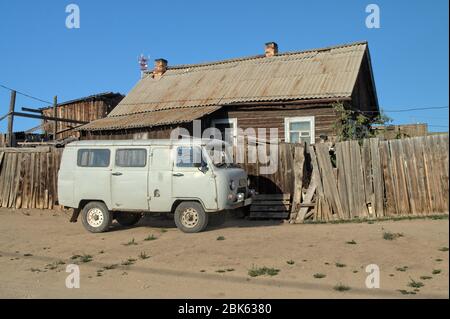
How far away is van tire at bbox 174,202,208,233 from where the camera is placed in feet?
35.7

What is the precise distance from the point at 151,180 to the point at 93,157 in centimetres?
183

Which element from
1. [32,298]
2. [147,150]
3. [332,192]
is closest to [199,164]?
[147,150]

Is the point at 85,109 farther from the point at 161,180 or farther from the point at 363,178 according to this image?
the point at 363,178

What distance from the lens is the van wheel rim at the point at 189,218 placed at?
10953 millimetres

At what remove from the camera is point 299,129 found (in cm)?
1844

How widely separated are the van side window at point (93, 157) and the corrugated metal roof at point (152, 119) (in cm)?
573

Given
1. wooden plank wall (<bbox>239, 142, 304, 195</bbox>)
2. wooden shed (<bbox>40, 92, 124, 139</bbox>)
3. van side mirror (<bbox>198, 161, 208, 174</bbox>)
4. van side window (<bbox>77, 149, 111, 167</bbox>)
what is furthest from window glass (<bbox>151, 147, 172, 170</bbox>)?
wooden shed (<bbox>40, 92, 124, 139</bbox>)

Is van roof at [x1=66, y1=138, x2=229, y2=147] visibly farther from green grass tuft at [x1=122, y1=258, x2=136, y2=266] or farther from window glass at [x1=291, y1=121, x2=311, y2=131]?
window glass at [x1=291, y1=121, x2=311, y2=131]

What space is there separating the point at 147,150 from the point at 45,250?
10.7ft

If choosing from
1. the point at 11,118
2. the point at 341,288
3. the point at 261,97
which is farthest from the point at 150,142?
the point at 11,118

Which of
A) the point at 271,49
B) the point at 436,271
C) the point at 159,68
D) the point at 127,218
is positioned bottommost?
the point at 436,271

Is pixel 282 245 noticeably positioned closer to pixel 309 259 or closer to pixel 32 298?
pixel 309 259

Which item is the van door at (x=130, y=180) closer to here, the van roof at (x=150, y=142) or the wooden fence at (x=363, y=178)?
the van roof at (x=150, y=142)

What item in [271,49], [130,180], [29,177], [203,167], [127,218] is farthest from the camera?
[271,49]
